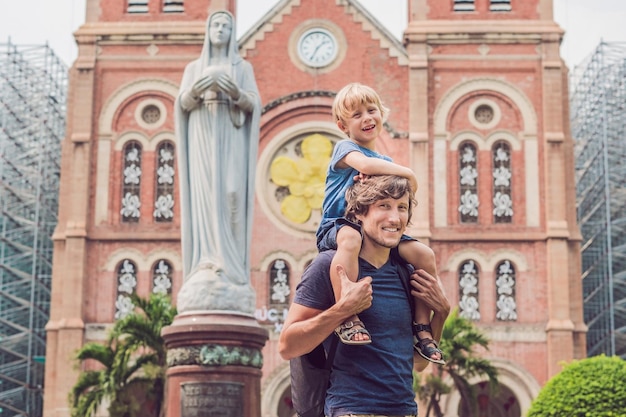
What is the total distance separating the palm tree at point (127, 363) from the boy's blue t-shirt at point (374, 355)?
16.9m

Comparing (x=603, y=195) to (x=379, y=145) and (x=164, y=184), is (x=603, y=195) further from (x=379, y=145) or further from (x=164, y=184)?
(x=164, y=184)

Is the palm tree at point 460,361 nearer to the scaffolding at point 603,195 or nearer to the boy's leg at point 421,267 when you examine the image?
the scaffolding at point 603,195

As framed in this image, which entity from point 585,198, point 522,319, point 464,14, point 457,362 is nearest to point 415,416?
point 457,362

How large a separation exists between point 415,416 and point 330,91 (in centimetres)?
3002

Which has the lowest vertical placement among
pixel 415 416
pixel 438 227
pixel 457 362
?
pixel 415 416

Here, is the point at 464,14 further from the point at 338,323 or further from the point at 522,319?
the point at 338,323

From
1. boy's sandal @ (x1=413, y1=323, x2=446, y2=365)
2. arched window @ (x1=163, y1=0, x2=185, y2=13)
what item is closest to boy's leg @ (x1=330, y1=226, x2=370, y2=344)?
boy's sandal @ (x1=413, y1=323, x2=446, y2=365)

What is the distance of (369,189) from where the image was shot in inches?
188

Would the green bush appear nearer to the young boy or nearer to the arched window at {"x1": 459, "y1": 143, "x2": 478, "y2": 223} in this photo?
the arched window at {"x1": 459, "y1": 143, "x2": 478, "y2": 223}

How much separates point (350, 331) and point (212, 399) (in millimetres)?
8037

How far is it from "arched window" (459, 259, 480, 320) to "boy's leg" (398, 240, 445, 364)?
2831cm

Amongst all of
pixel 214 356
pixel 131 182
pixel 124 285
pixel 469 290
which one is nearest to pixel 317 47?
pixel 131 182

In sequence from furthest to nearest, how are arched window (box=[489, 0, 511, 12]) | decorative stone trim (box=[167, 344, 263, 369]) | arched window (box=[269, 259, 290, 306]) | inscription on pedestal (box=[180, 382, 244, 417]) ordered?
arched window (box=[489, 0, 511, 12])
arched window (box=[269, 259, 290, 306])
decorative stone trim (box=[167, 344, 263, 369])
inscription on pedestal (box=[180, 382, 244, 417])

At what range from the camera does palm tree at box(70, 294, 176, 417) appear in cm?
2192
